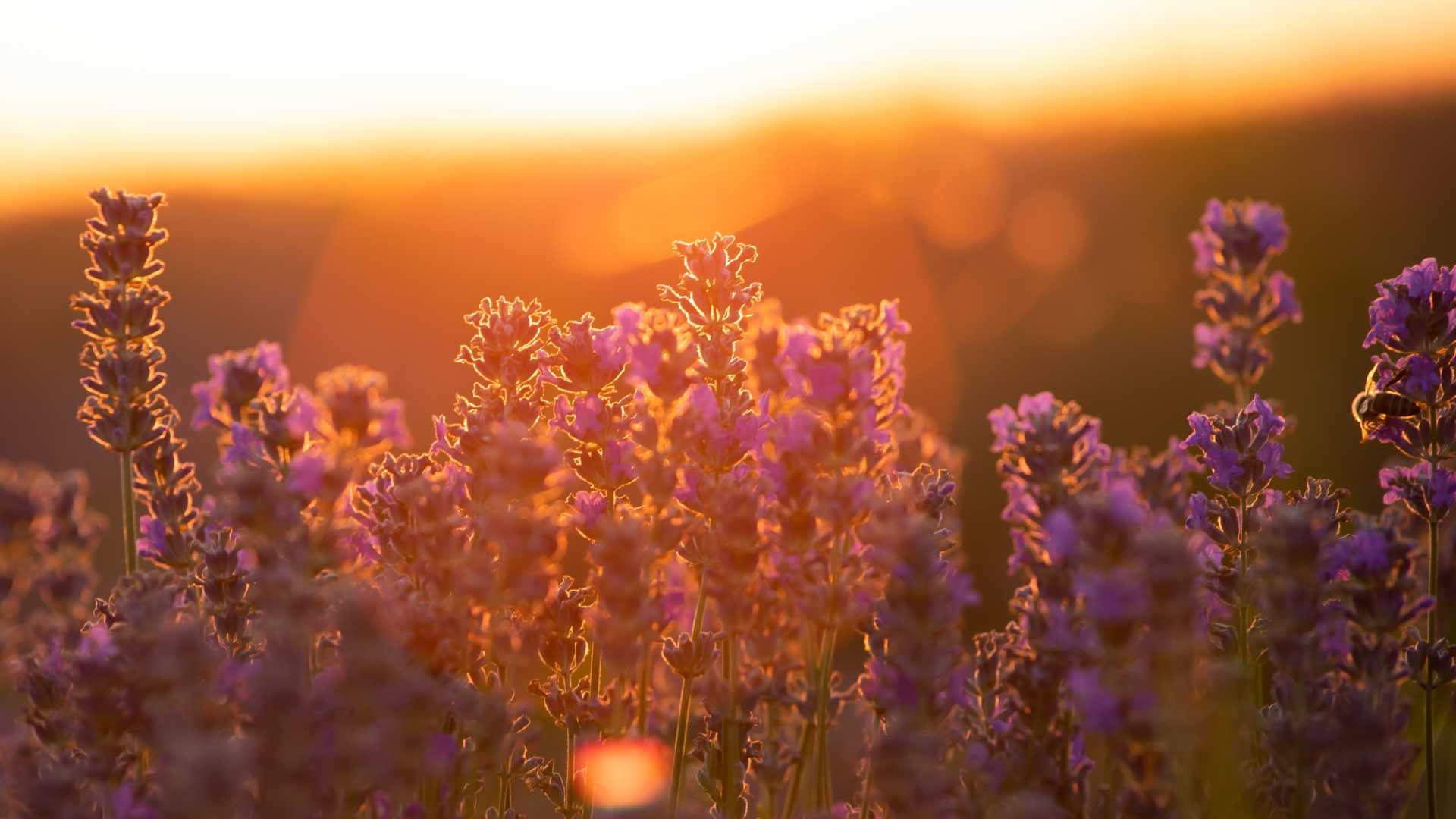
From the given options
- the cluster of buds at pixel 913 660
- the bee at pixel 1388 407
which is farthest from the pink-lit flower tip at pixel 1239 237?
the cluster of buds at pixel 913 660

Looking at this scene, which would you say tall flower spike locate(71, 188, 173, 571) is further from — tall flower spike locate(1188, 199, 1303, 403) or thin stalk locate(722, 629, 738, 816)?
tall flower spike locate(1188, 199, 1303, 403)

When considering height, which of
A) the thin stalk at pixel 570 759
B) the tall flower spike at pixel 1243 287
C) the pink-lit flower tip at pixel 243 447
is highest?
the tall flower spike at pixel 1243 287

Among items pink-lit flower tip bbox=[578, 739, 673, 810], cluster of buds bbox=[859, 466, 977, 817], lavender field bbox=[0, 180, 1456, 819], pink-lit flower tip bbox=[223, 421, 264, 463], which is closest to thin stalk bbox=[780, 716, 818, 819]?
lavender field bbox=[0, 180, 1456, 819]

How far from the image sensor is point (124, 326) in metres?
2.89

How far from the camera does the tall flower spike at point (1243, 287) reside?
3.11m

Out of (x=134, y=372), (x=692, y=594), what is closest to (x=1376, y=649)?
(x=692, y=594)

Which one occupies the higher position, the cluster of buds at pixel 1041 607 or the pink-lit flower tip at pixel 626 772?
the cluster of buds at pixel 1041 607

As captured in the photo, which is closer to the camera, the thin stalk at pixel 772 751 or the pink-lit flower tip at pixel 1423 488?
the thin stalk at pixel 772 751

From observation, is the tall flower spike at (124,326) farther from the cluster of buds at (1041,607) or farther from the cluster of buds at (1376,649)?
the cluster of buds at (1376,649)

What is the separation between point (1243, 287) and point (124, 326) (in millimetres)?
2756

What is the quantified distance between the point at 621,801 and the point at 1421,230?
12.3m

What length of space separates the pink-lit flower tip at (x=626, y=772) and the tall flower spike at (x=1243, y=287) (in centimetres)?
178

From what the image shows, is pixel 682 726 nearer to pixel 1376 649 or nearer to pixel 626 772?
pixel 626 772

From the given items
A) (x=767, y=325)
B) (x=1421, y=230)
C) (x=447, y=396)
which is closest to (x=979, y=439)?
(x=1421, y=230)
